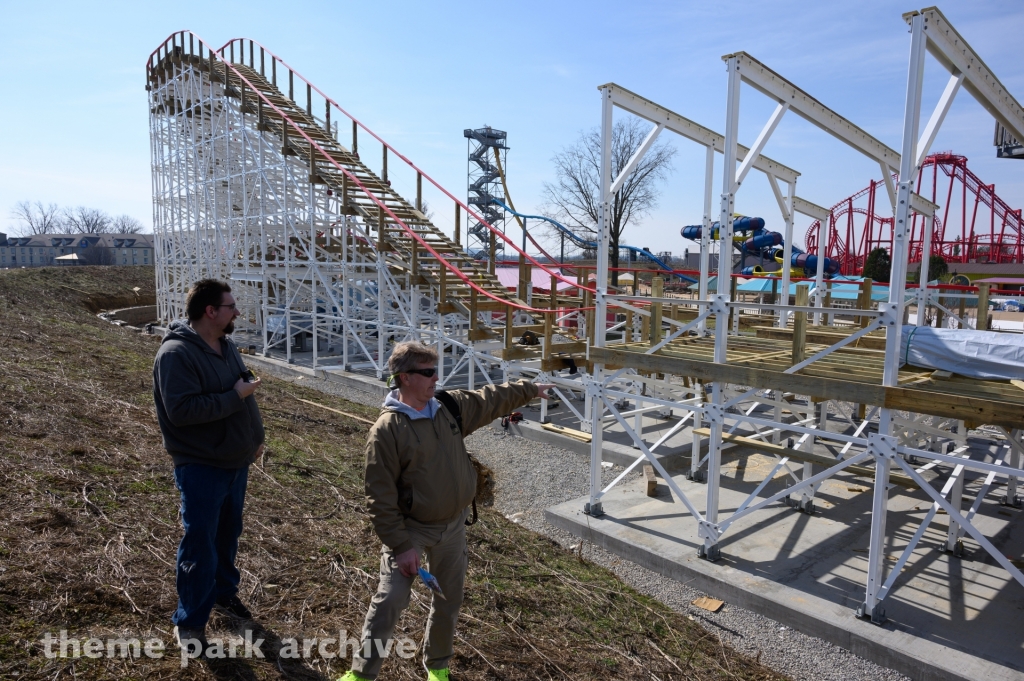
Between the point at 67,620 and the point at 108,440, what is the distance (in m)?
3.03

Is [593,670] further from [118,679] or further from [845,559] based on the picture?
[845,559]

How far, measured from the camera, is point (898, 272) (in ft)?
Result: 15.0

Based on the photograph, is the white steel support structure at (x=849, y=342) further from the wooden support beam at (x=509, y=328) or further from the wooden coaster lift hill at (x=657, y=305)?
the wooden support beam at (x=509, y=328)

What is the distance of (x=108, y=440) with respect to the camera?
570 cm

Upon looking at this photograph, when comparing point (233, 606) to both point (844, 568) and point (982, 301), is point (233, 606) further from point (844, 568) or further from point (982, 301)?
point (982, 301)

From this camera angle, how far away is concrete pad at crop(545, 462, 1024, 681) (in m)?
4.67

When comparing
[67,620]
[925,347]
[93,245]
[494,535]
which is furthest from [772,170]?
[93,245]

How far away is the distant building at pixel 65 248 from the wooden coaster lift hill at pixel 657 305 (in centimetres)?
6863

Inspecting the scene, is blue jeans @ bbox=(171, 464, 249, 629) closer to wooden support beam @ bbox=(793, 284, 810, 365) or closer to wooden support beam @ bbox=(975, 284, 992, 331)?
wooden support beam @ bbox=(793, 284, 810, 365)

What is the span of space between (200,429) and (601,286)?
448 cm

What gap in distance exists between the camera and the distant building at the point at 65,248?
77.2 m

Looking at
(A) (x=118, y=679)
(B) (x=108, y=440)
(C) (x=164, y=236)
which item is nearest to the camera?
(A) (x=118, y=679)

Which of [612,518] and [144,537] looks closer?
[144,537]

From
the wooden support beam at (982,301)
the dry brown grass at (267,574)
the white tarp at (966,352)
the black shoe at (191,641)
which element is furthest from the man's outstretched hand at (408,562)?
Answer: the wooden support beam at (982,301)
